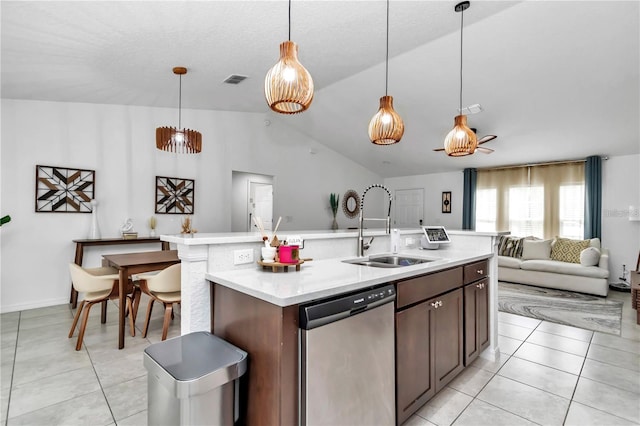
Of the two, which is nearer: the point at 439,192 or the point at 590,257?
the point at 590,257

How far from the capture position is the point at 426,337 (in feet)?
6.16

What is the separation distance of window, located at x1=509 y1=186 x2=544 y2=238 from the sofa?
0.41 m

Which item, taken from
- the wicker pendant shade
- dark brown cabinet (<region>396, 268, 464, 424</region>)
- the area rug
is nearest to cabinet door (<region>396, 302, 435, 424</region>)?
dark brown cabinet (<region>396, 268, 464, 424</region>)

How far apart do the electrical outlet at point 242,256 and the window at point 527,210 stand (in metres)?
6.79

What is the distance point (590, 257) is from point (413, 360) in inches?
199

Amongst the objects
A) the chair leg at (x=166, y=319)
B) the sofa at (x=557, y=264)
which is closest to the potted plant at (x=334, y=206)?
the sofa at (x=557, y=264)

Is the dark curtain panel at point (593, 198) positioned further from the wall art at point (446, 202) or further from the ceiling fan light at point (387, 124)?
the ceiling fan light at point (387, 124)

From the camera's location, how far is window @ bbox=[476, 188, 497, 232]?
7.21 meters

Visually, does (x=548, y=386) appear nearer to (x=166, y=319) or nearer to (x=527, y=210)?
(x=166, y=319)

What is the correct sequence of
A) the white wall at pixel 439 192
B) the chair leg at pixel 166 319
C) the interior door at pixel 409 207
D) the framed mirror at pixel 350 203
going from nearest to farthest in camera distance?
the chair leg at pixel 166 319 → the white wall at pixel 439 192 → the framed mirror at pixel 350 203 → the interior door at pixel 409 207

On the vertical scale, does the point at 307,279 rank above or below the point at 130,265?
above

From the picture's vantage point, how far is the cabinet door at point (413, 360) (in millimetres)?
1689

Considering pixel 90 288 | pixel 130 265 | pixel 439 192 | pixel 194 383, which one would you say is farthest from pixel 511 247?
pixel 90 288

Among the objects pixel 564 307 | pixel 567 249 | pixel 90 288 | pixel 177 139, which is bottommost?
pixel 564 307
